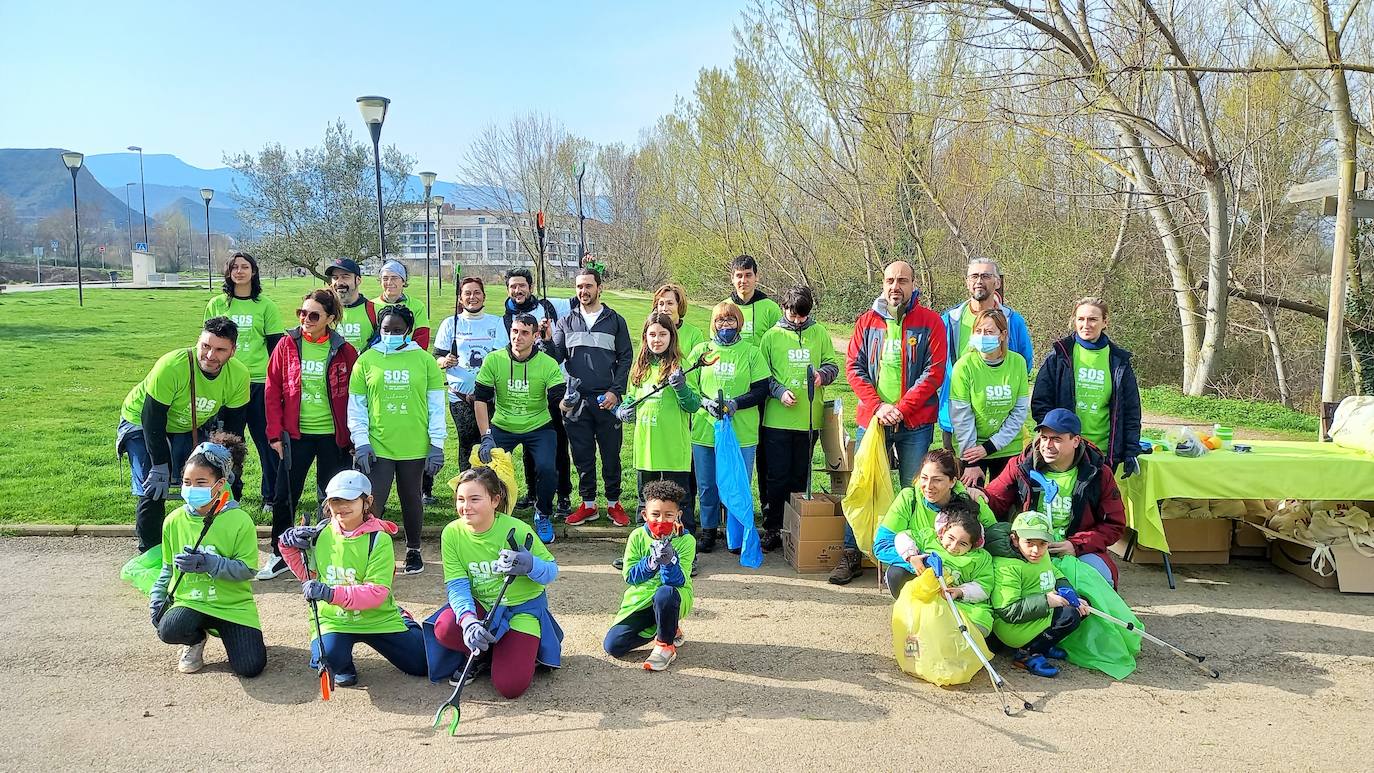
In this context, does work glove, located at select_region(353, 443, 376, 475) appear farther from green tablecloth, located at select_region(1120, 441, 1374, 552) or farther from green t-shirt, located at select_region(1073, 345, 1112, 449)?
green tablecloth, located at select_region(1120, 441, 1374, 552)

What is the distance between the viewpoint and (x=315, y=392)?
19.5 ft

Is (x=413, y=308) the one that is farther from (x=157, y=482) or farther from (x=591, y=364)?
(x=157, y=482)

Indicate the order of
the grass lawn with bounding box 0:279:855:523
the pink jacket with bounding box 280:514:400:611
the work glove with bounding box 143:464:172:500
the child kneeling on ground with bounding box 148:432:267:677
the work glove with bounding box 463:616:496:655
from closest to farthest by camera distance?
the work glove with bounding box 463:616:496:655 → the pink jacket with bounding box 280:514:400:611 → the child kneeling on ground with bounding box 148:432:267:677 → the work glove with bounding box 143:464:172:500 → the grass lawn with bounding box 0:279:855:523

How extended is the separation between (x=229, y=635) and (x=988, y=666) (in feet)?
11.9

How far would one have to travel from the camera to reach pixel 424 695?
4262 mm

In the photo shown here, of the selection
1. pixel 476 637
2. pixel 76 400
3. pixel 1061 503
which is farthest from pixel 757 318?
pixel 76 400

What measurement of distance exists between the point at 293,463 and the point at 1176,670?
5396 millimetres

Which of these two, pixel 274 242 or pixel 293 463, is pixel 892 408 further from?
pixel 274 242

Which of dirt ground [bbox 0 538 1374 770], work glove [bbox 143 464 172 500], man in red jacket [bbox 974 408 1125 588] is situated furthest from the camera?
work glove [bbox 143 464 172 500]

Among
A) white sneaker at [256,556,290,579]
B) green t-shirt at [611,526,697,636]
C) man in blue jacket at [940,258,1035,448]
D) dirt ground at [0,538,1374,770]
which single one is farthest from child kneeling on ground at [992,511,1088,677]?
white sneaker at [256,556,290,579]

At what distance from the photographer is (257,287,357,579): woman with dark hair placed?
5.92 meters

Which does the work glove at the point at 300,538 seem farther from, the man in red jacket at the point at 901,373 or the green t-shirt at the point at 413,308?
the man in red jacket at the point at 901,373

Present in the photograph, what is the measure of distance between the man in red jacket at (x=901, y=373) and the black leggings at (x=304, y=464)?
11.1 ft

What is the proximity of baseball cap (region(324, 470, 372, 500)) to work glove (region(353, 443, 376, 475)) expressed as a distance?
1.11 meters
